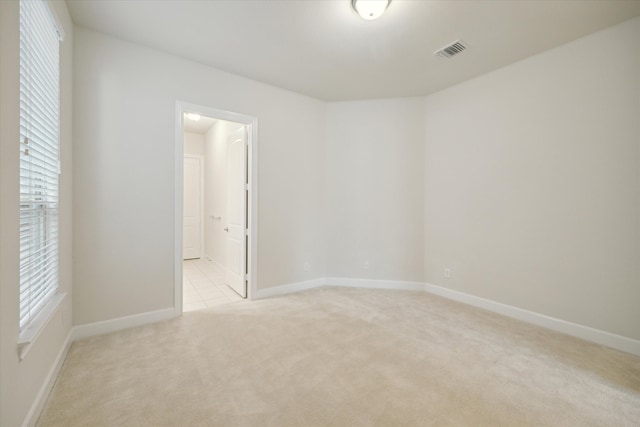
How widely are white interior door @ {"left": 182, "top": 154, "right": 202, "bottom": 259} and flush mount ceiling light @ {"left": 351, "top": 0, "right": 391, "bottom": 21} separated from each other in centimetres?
548

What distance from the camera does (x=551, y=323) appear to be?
112 inches

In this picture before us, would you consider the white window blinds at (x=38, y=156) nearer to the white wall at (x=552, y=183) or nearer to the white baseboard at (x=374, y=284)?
the white baseboard at (x=374, y=284)

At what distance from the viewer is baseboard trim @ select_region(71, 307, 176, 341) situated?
2.53 m

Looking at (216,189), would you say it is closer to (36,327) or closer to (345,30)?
(345,30)

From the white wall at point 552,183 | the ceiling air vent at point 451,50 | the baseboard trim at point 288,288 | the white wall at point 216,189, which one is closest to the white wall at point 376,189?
the baseboard trim at point 288,288

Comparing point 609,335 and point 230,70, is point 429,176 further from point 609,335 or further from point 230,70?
point 230,70

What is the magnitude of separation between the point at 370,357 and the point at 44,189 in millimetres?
2697

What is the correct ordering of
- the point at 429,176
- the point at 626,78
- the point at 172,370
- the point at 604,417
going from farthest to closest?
the point at 429,176, the point at 626,78, the point at 172,370, the point at 604,417

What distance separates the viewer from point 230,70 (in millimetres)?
3342

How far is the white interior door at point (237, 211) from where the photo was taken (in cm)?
373

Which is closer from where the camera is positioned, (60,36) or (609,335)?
(60,36)

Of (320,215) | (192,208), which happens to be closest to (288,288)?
(320,215)

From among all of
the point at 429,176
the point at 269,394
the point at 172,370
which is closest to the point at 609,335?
the point at 429,176

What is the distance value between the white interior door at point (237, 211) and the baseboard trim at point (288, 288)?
8.7 inches
